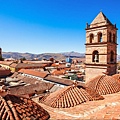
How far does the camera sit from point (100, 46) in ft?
52.5

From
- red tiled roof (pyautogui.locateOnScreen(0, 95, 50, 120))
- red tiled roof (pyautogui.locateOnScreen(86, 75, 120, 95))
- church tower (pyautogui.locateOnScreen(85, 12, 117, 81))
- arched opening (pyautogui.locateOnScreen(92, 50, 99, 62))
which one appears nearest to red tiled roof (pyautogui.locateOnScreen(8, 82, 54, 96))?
church tower (pyautogui.locateOnScreen(85, 12, 117, 81))

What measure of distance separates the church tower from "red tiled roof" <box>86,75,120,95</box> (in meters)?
4.16

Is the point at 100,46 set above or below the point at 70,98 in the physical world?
above

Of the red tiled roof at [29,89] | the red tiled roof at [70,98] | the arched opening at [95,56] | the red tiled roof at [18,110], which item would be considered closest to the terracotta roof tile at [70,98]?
the red tiled roof at [70,98]

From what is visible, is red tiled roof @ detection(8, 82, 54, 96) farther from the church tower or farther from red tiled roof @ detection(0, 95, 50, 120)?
red tiled roof @ detection(0, 95, 50, 120)

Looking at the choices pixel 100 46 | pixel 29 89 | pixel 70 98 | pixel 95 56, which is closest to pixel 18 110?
pixel 70 98

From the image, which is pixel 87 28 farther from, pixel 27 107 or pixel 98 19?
pixel 27 107

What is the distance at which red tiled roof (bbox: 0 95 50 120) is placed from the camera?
502cm

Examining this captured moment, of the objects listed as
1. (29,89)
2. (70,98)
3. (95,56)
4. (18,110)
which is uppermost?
(95,56)

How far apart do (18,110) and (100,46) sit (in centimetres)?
1264

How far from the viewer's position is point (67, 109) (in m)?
7.45

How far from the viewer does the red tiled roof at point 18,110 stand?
5018 millimetres

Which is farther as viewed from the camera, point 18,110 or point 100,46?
point 100,46

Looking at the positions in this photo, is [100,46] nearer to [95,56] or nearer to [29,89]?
[95,56]
